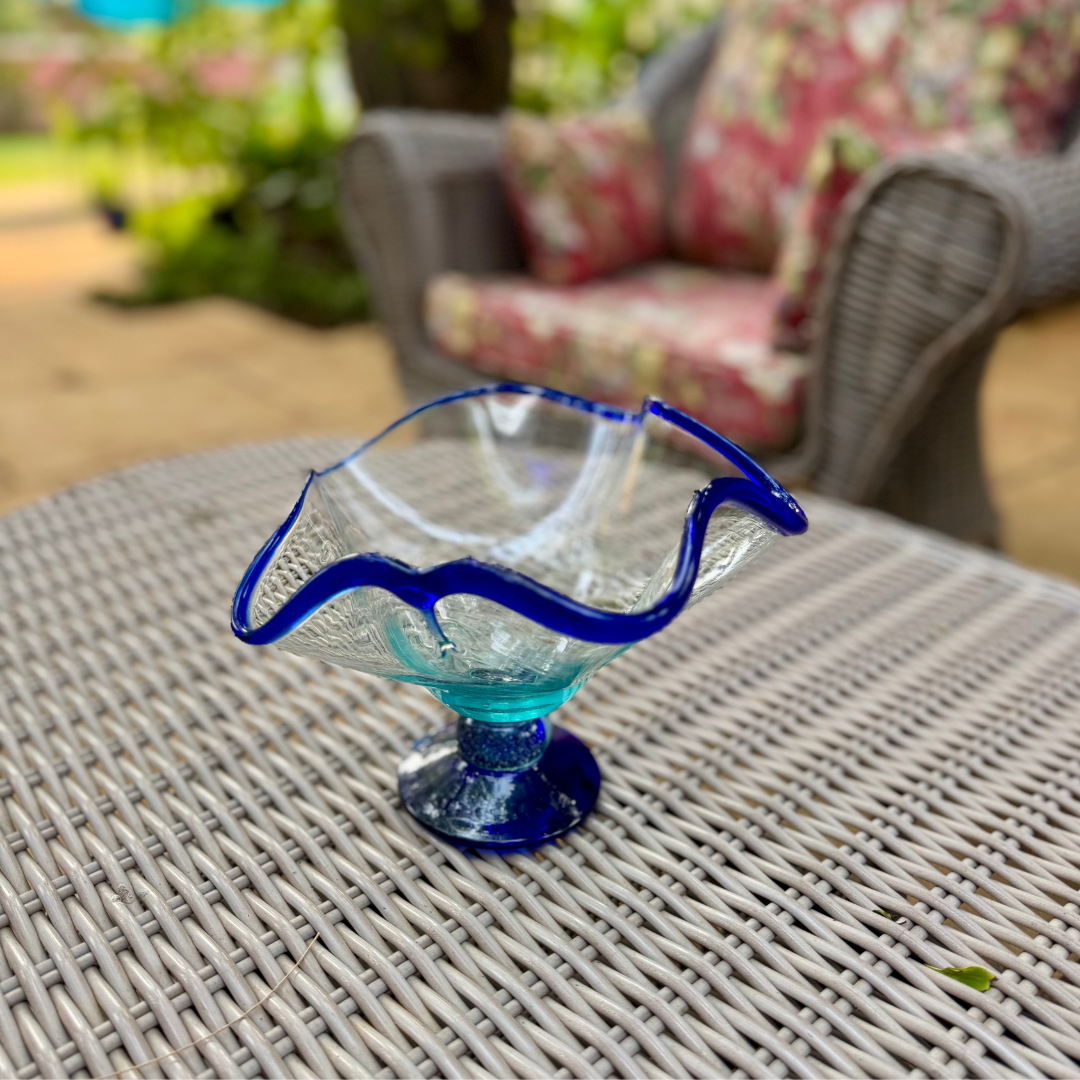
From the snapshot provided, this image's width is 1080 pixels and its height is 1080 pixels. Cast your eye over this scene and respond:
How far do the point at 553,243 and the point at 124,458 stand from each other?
3.35 feet

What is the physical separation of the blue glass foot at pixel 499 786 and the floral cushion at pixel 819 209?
97 centimetres

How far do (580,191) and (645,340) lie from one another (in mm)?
441

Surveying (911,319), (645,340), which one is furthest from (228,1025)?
(645,340)

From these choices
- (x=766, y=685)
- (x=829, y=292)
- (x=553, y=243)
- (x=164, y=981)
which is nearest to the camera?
(x=164, y=981)

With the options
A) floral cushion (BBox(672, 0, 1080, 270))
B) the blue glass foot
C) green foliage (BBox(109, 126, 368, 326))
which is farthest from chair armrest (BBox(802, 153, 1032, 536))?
green foliage (BBox(109, 126, 368, 326))

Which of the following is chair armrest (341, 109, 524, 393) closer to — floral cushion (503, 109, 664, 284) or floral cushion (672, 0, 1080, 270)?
floral cushion (503, 109, 664, 284)

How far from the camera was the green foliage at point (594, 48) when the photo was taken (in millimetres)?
3088

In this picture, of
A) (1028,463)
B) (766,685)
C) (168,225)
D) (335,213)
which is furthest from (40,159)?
(766,685)

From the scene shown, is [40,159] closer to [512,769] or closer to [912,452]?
[912,452]

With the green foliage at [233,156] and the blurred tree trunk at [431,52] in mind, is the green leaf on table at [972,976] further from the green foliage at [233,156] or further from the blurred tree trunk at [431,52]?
the green foliage at [233,156]

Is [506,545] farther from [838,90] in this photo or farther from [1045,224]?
[838,90]

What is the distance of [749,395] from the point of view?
146 cm

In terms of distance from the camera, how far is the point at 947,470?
1.55 meters

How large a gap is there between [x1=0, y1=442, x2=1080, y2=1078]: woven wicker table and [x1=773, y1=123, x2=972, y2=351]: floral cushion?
68cm
